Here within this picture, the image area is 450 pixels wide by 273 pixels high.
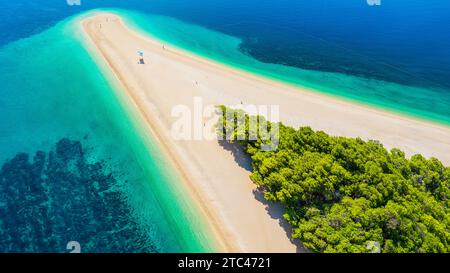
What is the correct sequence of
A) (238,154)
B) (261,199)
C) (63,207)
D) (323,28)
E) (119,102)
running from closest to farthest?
(63,207) → (261,199) → (238,154) → (119,102) → (323,28)

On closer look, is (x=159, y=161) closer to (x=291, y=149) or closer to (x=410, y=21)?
(x=291, y=149)

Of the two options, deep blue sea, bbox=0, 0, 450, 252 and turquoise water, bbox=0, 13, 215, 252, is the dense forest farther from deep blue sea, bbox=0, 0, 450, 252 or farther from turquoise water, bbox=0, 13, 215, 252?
deep blue sea, bbox=0, 0, 450, 252

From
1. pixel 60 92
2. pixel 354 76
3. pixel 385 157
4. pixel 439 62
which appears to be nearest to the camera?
pixel 385 157

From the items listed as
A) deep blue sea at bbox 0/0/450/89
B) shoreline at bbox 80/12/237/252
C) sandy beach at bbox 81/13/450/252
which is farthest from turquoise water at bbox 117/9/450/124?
shoreline at bbox 80/12/237/252

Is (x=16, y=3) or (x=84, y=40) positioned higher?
(x=16, y=3)

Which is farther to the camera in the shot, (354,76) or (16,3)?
(16,3)

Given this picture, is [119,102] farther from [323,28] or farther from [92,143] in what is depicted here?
[323,28]

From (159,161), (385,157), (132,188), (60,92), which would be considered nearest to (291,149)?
(385,157)

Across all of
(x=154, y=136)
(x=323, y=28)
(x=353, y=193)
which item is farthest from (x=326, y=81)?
(x=154, y=136)
